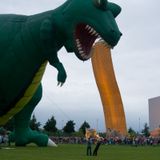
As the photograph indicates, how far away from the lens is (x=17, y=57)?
25.7 feet

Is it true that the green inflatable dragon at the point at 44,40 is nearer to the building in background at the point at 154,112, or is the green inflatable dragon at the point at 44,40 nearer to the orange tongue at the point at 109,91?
the orange tongue at the point at 109,91

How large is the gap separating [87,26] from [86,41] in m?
0.24

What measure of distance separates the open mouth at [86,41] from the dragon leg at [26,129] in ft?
37.5

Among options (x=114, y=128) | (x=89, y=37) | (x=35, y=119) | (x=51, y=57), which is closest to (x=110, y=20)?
(x=89, y=37)

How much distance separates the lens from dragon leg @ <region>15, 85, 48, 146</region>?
20.0m

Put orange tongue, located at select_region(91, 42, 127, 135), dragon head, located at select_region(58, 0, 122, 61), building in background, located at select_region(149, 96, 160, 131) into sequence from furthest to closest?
building in background, located at select_region(149, 96, 160, 131), orange tongue, located at select_region(91, 42, 127, 135), dragon head, located at select_region(58, 0, 122, 61)

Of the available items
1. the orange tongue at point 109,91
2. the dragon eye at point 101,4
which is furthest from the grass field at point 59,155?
the orange tongue at point 109,91

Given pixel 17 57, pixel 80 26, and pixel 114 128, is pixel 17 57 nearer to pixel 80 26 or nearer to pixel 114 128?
pixel 80 26

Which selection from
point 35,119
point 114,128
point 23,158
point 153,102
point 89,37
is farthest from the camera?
point 35,119

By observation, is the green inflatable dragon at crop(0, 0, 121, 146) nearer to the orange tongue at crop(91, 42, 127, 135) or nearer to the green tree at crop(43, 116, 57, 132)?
the orange tongue at crop(91, 42, 127, 135)

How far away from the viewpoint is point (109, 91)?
44.7m

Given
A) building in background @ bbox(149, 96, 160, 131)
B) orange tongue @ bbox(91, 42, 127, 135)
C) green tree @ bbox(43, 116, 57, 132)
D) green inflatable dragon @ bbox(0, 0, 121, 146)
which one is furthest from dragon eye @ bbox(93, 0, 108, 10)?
green tree @ bbox(43, 116, 57, 132)

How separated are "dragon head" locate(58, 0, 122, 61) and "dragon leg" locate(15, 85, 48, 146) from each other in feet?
37.3

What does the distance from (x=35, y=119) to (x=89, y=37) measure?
202 feet
